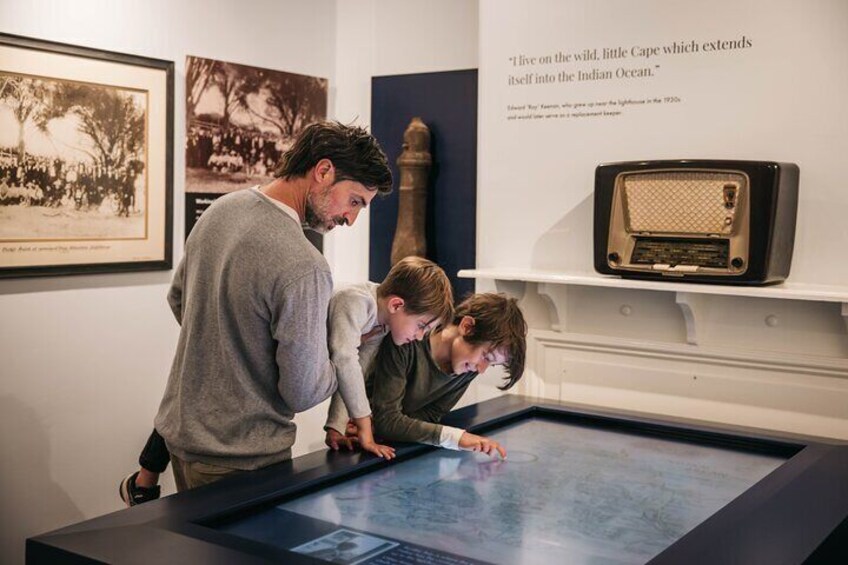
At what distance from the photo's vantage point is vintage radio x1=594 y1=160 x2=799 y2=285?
2.72m

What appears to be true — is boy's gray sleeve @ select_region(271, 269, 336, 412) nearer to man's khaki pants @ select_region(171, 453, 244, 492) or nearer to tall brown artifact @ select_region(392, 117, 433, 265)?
man's khaki pants @ select_region(171, 453, 244, 492)

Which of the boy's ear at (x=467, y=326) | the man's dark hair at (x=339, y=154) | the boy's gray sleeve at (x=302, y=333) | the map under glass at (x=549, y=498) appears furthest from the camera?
the boy's ear at (x=467, y=326)

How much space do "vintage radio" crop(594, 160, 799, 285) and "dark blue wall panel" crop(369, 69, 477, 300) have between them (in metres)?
1.02

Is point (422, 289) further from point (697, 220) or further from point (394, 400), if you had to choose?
point (697, 220)

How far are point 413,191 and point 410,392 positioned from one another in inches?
68.2

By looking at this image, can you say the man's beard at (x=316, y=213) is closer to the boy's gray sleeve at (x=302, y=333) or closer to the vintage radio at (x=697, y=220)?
the boy's gray sleeve at (x=302, y=333)

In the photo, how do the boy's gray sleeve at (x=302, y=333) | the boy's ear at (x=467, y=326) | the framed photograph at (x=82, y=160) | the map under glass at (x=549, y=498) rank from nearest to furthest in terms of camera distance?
1. the map under glass at (x=549, y=498)
2. the boy's gray sleeve at (x=302, y=333)
3. the boy's ear at (x=467, y=326)
4. the framed photograph at (x=82, y=160)

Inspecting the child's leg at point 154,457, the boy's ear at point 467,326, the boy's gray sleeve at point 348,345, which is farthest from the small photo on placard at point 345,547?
the child's leg at point 154,457

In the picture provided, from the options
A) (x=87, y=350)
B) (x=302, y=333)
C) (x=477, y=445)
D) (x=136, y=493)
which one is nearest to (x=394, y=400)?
(x=477, y=445)

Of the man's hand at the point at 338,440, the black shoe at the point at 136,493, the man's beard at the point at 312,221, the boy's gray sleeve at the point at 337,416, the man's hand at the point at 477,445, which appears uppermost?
the man's beard at the point at 312,221

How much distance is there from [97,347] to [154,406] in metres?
0.37

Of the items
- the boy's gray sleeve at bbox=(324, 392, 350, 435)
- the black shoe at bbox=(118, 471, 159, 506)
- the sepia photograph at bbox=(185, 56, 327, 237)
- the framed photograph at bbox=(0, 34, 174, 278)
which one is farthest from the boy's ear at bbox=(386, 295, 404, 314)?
the sepia photograph at bbox=(185, 56, 327, 237)

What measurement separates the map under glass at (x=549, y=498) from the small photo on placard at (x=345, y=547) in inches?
2.1

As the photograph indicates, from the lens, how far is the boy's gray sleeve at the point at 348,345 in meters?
2.08
